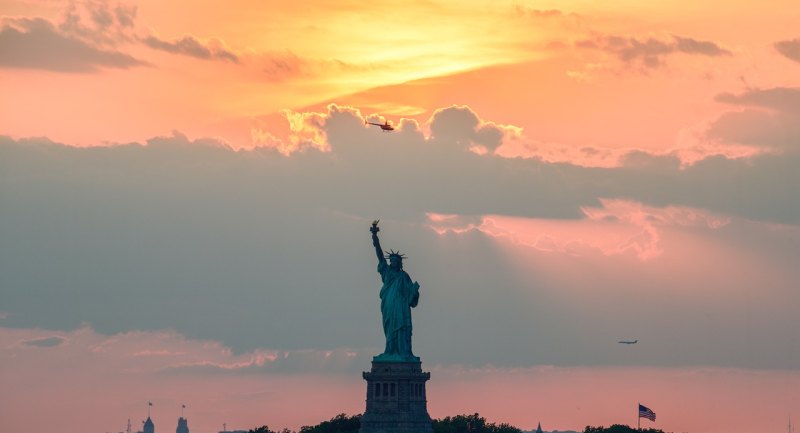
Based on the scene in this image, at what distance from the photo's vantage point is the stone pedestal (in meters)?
196

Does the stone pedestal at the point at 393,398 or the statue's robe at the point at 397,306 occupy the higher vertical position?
the statue's robe at the point at 397,306

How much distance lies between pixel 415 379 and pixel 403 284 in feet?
23.1

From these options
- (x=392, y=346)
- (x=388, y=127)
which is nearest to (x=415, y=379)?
(x=392, y=346)

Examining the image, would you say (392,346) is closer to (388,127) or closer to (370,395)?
(370,395)

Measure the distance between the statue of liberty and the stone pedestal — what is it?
0.77 metres

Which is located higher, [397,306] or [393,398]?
[397,306]

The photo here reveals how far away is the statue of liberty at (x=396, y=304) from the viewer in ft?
644

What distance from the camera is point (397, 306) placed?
196 metres

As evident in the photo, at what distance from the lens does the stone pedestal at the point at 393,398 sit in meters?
196

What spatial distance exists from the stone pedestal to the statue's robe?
3.82 feet

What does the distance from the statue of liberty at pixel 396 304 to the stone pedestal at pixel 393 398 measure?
765 millimetres

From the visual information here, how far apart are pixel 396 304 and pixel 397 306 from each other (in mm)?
163

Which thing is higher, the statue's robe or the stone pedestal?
the statue's robe

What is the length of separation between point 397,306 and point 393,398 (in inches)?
264
